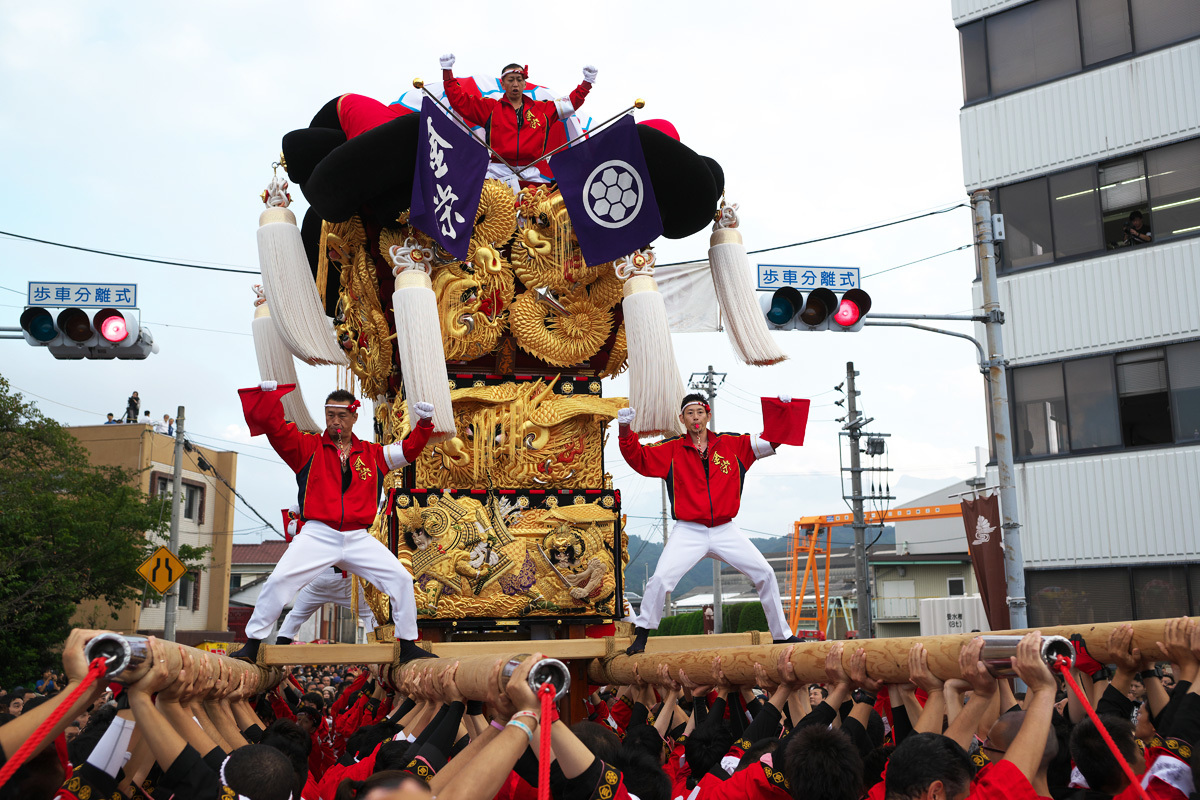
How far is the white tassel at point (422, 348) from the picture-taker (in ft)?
24.6

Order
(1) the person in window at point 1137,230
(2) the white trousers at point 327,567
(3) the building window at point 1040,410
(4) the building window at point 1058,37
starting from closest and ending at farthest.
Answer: (2) the white trousers at point 327,567 < (1) the person in window at point 1137,230 < (4) the building window at point 1058,37 < (3) the building window at point 1040,410

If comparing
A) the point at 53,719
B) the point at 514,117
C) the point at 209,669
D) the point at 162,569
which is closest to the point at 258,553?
the point at 162,569

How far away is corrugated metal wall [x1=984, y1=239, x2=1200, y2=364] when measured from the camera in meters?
14.5

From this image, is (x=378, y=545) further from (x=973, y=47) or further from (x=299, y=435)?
(x=973, y=47)

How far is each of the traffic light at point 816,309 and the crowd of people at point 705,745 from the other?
21.9 feet

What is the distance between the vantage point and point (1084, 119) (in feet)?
51.1

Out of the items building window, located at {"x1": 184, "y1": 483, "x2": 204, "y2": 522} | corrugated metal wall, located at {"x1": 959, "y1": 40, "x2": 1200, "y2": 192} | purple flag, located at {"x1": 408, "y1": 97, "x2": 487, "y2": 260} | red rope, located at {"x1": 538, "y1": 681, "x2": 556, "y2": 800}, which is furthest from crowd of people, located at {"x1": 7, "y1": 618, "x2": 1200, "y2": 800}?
building window, located at {"x1": 184, "y1": 483, "x2": 204, "y2": 522}

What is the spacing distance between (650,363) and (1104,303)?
9.90 meters

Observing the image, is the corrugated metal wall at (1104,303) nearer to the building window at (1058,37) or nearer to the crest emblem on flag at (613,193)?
the building window at (1058,37)

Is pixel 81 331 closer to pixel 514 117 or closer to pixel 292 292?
pixel 292 292

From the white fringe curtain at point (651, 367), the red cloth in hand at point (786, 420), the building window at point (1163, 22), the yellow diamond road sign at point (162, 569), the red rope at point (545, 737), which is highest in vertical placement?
the building window at point (1163, 22)

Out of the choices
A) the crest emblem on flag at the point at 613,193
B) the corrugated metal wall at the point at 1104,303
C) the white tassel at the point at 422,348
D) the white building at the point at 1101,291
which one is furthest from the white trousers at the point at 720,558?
the corrugated metal wall at the point at 1104,303

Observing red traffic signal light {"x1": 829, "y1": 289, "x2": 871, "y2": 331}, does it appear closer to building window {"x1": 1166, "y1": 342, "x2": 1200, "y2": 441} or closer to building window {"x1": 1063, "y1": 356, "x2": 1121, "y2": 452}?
building window {"x1": 1063, "y1": 356, "x2": 1121, "y2": 452}

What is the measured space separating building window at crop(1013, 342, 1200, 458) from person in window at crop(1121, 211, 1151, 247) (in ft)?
5.09
